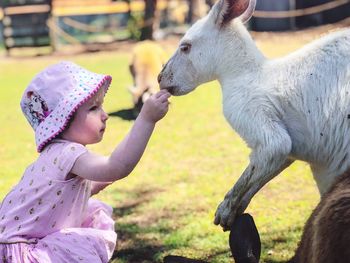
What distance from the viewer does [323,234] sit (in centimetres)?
188

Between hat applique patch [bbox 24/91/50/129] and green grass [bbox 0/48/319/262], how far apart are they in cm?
127

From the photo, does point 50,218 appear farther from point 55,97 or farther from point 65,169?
point 55,97

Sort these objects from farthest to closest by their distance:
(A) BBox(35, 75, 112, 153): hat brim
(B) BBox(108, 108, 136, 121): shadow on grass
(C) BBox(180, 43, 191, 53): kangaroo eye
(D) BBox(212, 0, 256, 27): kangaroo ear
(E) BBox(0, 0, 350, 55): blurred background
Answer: (E) BBox(0, 0, 350, 55): blurred background
(B) BBox(108, 108, 136, 121): shadow on grass
(C) BBox(180, 43, 191, 53): kangaroo eye
(D) BBox(212, 0, 256, 27): kangaroo ear
(A) BBox(35, 75, 112, 153): hat brim

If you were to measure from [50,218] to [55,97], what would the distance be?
0.46m

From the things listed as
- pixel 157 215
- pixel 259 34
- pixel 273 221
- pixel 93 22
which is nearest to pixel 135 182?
pixel 157 215

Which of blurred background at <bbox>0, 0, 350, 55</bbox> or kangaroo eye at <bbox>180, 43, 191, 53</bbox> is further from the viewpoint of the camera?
blurred background at <bbox>0, 0, 350, 55</bbox>

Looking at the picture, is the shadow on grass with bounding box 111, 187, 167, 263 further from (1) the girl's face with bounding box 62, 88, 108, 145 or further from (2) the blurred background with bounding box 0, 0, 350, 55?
(2) the blurred background with bounding box 0, 0, 350, 55

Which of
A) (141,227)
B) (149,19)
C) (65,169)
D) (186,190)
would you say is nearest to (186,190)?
(186,190)

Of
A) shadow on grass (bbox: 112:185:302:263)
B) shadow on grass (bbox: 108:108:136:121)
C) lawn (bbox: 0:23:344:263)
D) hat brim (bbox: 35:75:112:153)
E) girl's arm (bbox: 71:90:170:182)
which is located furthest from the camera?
shadow on grass (bbox: 108:108:136:121)

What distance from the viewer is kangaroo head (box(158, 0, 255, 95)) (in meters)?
2.56

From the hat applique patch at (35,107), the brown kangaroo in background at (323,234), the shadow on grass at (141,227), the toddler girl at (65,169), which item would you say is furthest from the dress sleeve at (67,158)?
the shadow on grass at (141,227)

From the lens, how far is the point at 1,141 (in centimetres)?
705

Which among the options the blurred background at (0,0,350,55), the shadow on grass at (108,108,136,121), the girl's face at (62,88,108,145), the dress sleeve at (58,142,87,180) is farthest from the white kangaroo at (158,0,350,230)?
the blurred background at (0,0,350,55)

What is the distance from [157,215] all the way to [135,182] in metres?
0.87
